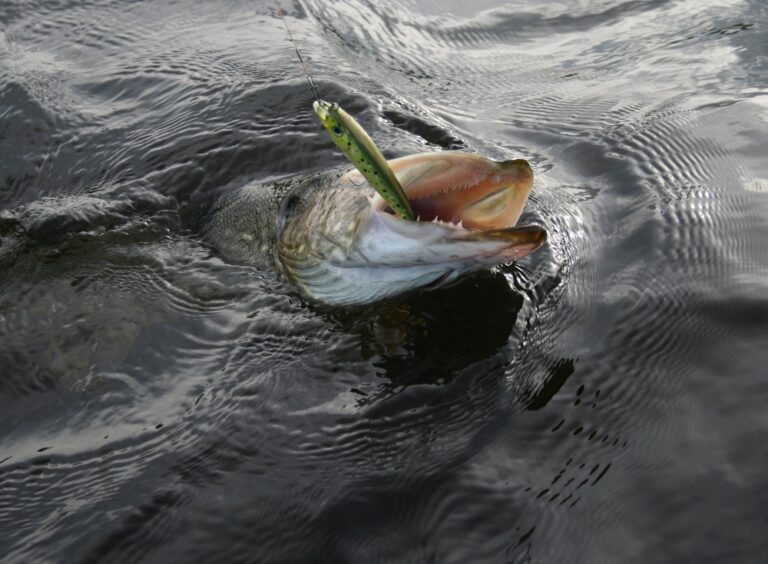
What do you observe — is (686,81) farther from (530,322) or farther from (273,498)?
(273,498)

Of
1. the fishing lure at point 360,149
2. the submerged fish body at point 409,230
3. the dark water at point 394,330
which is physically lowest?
the dark water at point 394,330

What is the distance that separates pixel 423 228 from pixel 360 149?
348 mm

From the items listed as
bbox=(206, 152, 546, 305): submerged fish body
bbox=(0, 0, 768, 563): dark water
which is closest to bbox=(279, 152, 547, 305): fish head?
bbox=(206, 152, 546, 305): submerged fish body

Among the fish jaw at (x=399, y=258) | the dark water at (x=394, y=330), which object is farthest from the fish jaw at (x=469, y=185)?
the dark water at (x=394, y=330)

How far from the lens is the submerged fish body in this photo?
2838mm

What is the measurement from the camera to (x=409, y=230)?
9.44 feet

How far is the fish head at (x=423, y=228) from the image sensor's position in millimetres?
2828

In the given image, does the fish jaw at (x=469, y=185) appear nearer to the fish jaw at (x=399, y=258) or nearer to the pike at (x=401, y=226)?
the pike at (x=401, y=226)

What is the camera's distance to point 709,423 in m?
2.61

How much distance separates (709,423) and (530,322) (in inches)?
33.9

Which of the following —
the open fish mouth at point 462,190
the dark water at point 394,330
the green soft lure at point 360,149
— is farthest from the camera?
the open fish mouth at point 462,190

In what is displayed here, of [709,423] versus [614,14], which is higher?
[614,14]

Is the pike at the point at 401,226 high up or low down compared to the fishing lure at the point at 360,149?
down

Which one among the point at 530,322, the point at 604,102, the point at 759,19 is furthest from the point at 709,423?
the point at 759,19
